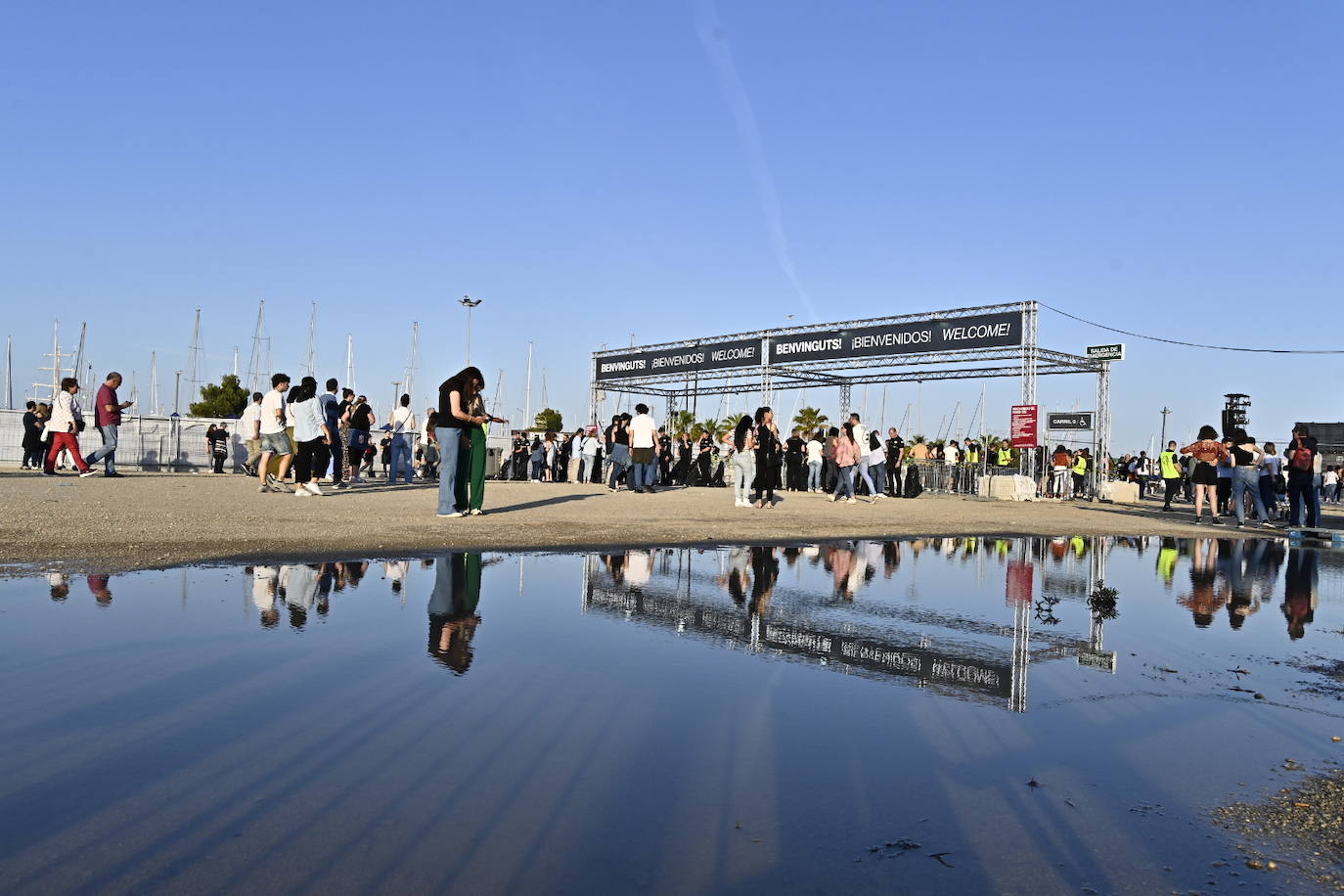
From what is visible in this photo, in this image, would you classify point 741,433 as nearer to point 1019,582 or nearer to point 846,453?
point 846,453

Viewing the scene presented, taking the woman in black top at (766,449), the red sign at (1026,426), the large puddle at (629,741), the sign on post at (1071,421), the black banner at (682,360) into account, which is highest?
the black banner at (682,360)

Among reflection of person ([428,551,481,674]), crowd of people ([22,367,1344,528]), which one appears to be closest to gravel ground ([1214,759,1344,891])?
reflection of person ([428,551,481,674])

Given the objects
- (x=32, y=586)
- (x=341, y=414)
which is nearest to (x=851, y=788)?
(x=32, y=586)

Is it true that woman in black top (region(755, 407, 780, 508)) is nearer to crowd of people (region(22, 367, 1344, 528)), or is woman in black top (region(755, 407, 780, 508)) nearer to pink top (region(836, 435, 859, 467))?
Result: crowd of people (region(22, 367, 1344, 528))

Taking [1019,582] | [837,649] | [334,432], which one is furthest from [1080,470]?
[837,649]

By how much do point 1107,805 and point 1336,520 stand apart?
23200 mm

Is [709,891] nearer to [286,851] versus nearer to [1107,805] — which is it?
[286,851]

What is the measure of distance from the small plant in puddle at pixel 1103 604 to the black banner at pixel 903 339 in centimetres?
2219

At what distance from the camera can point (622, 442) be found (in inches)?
885

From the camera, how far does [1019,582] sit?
8.34 m

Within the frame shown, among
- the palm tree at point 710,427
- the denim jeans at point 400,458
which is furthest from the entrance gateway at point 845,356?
the palm tree at point 710,427

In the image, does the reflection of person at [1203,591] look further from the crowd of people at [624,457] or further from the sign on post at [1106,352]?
the sign on post at [1106,352]

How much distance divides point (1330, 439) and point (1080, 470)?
2479 cm

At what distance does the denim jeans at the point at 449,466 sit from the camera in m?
12.3
